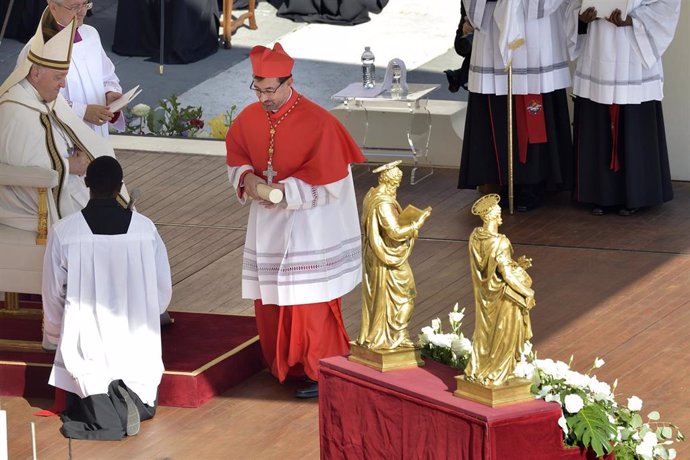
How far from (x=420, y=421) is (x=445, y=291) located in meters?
3.75

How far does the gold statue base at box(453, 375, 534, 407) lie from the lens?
5059mm

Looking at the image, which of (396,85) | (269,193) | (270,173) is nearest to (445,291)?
(270,173)

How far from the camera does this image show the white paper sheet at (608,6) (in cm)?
991

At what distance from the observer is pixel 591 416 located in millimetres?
5176

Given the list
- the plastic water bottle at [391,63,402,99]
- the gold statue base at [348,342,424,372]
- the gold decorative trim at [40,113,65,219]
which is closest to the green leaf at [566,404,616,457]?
the gold statue base at [348,342,424,372]

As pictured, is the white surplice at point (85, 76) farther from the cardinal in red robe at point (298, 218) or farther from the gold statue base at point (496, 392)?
the gold statue base at point (496, 392)

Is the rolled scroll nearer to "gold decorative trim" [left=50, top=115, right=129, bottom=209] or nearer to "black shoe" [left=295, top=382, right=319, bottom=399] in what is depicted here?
"black shoe" [left=295, top=382, right=319, bottom=399]

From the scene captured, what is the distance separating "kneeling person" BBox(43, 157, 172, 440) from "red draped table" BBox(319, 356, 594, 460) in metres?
1.73

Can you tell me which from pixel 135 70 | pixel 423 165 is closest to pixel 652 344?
pixel 423 165

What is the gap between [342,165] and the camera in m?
7.43

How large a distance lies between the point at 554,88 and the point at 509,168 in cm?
60

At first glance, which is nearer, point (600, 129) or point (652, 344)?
point (652, 344)

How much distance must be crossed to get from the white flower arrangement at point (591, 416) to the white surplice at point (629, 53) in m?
4.90

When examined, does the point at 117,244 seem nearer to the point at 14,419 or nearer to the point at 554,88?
the point at 14,419
